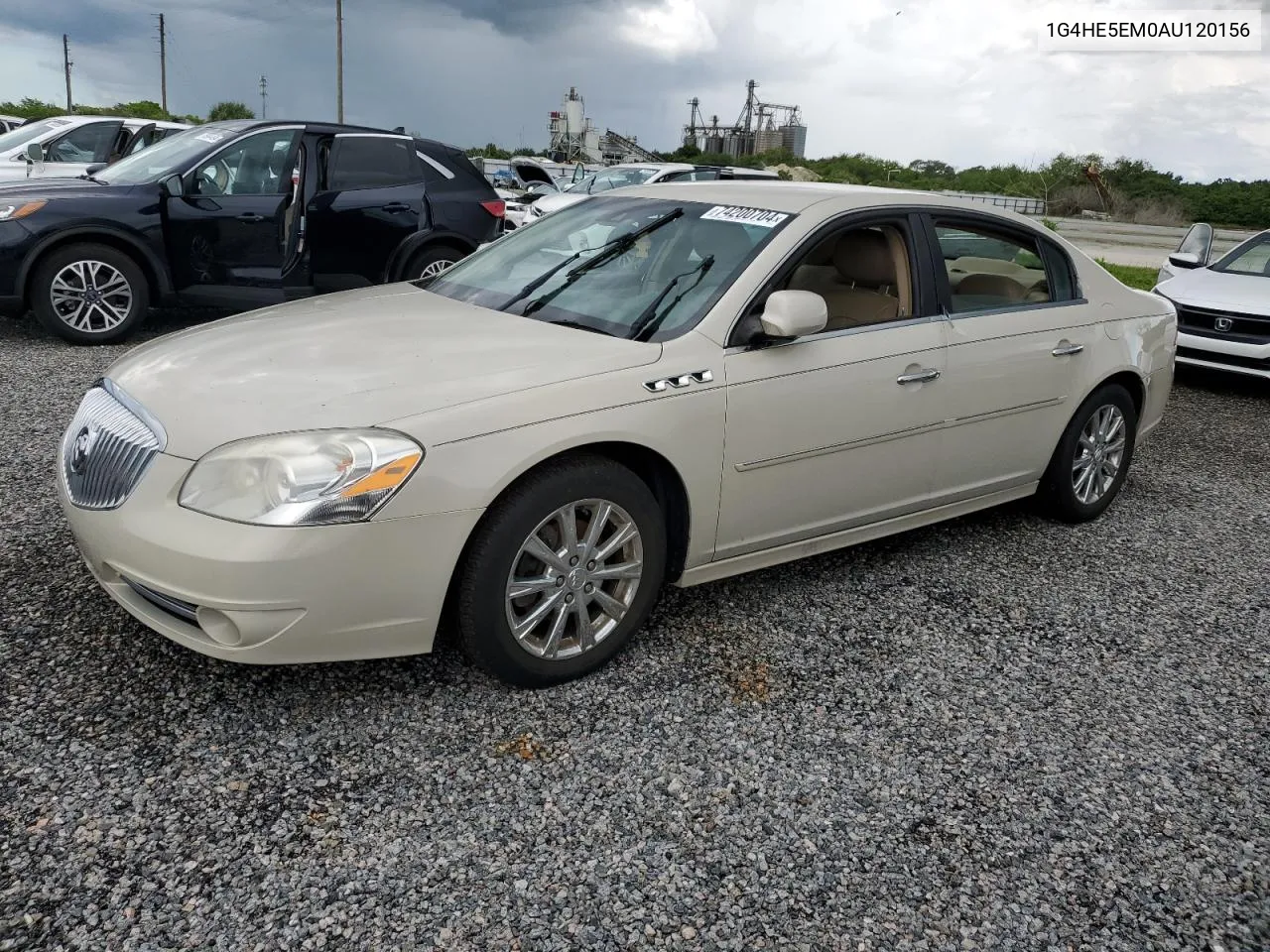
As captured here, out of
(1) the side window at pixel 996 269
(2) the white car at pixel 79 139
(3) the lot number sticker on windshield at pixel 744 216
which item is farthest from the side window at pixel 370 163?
(1) the side window at pixel 996 269

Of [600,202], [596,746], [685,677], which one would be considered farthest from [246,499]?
[600,202]

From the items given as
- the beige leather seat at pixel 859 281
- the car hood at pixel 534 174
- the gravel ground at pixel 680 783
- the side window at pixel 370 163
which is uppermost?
the car hood at pixel 534 174

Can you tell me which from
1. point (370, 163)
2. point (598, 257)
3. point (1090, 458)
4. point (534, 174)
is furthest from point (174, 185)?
point (534, 174)

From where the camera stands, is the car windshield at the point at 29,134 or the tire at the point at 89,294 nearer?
the tire at the point at 89,294

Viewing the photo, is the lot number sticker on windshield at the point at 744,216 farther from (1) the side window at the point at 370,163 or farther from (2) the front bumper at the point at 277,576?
(1) the side window at the point at 370,163

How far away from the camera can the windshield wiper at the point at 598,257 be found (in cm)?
376

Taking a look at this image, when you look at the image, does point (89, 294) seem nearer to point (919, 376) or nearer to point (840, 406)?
point (840, 406)

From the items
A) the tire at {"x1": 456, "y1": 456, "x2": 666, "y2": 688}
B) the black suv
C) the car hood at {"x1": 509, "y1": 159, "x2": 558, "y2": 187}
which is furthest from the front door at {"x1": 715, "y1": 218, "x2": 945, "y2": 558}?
the car hood at {"x1": 509, "y1": 159, "x2": 558, "y2": 187}

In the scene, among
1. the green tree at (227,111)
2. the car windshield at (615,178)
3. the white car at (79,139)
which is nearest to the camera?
the white car at (79,139)

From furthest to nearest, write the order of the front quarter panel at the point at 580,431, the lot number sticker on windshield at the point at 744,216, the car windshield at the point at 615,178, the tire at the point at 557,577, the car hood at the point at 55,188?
the car windshield at the point at 615,178
the car hood at the point at 55,188
the lot number sticker on windshield at the point at 744,216
the tire at the point at 557,577
the front quarter panel at the point at 580,431

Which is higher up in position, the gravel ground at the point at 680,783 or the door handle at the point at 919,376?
the door handle at the point at 919,376

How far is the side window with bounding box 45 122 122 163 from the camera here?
468 inches

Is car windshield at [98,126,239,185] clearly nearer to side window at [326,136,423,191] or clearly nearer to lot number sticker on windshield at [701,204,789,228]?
side window at [326,136,423,191]

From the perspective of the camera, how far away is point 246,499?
2.64m
